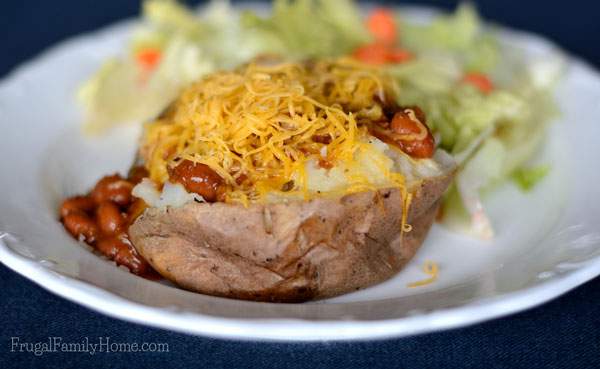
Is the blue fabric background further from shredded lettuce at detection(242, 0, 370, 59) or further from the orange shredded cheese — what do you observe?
shredded lettuce at detection(242, 0, 370, 59)

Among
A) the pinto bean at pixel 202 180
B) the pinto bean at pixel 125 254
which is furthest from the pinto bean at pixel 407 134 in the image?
the pinto bean at pixel 125 254

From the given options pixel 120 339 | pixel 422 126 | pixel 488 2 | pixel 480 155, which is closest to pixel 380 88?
pixel 422 126

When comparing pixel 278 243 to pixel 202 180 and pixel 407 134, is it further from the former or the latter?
pixel 407 134

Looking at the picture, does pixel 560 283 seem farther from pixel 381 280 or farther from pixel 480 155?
pixel 480 155

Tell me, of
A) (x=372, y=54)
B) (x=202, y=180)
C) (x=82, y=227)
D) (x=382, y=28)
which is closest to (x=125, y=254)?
(x=82, y=227)

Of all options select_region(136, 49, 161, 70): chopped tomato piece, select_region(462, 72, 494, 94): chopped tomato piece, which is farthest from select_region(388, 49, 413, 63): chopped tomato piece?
select_region(136, 49, 161, 70): chopped tomato piece

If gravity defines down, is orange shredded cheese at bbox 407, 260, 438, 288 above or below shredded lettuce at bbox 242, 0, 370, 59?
below

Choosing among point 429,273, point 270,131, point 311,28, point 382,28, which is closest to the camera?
point 270,131
